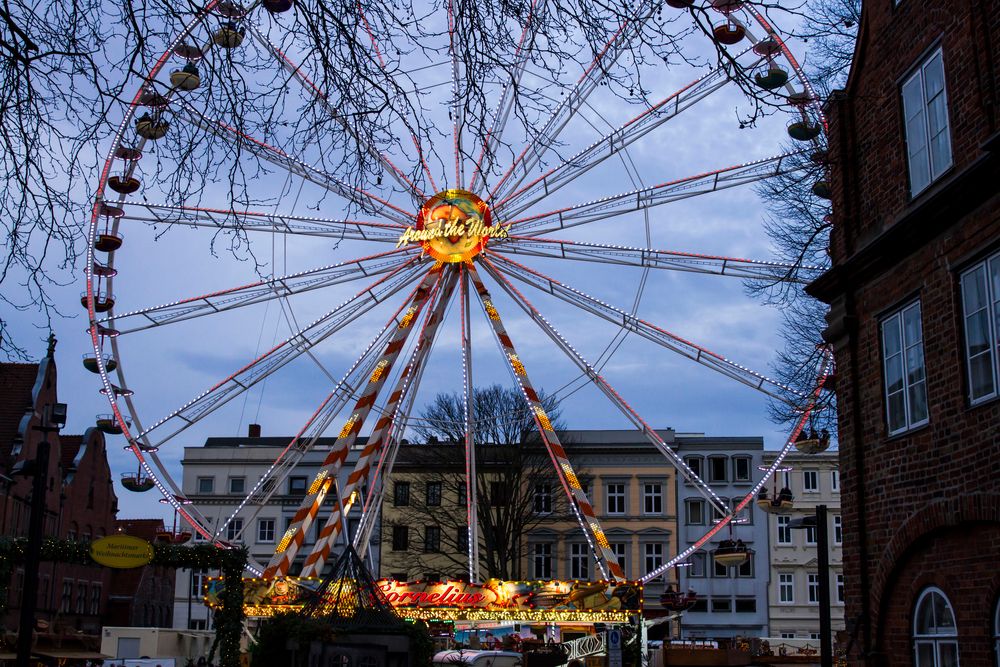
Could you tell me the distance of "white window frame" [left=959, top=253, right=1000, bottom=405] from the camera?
36.9 feet

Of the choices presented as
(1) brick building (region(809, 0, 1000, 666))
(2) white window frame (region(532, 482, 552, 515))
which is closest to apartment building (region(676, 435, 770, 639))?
(2) white window frame (region(532, 482, 552, 515))

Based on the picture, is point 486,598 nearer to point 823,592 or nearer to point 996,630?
point 823,592

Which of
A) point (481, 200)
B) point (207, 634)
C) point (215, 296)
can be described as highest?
point (481, 200)

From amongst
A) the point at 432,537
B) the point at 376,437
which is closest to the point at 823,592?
the point at 376,437

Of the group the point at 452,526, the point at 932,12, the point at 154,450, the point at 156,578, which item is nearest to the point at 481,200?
the point at 154,450

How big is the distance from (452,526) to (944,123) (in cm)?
4294

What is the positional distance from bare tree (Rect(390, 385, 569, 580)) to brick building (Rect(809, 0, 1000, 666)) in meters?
34.6

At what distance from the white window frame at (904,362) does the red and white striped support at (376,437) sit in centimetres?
1551

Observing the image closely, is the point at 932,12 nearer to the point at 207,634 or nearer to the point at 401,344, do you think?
the point at 401,344

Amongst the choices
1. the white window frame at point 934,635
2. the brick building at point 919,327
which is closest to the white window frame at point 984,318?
the brick building at point 919,327

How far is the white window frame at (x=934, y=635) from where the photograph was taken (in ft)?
38.9

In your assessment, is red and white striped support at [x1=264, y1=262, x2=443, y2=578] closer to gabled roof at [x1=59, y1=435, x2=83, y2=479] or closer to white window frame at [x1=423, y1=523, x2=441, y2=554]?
white window frame at [x1=423, y1=523, x2=441, y2=554]

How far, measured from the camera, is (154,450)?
27234 millimetres

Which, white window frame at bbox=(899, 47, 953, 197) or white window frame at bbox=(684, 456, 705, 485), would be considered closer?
white window frame at bbox=(899, 47, 953, 197)
